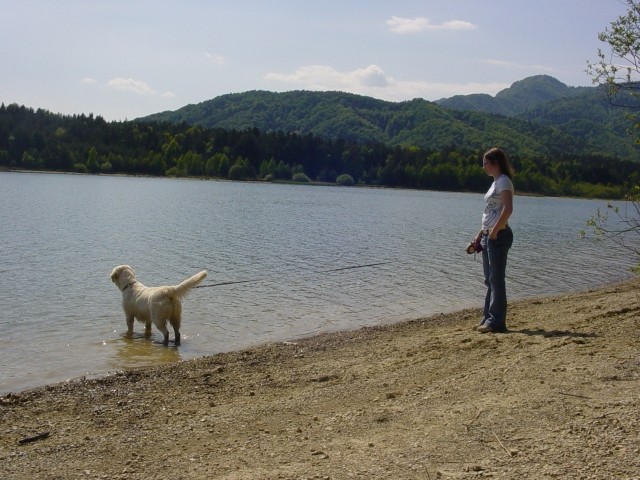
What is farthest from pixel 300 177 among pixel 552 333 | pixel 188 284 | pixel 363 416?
pixel 363 416

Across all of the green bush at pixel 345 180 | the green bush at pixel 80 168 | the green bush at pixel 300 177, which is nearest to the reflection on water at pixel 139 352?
the green bush at pixel 80 168

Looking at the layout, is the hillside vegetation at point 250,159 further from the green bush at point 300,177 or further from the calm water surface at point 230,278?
the calm water surface at point 230,278

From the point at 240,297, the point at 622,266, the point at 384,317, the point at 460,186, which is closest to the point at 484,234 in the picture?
the point at 384,317

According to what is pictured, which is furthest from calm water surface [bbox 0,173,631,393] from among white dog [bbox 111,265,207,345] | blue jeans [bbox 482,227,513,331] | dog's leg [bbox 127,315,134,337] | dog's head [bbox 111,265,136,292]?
blue jeans [bbox 482,227,513,331]

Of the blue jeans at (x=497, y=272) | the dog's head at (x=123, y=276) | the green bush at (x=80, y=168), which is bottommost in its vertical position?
the dog's head at (x=123, y=276)

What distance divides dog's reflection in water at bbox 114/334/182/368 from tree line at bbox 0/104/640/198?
133m

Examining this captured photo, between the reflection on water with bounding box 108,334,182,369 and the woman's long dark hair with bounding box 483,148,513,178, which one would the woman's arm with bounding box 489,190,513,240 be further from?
the reflection on water with bounding box 108,334,182,369

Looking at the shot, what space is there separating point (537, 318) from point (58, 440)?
8028 mm

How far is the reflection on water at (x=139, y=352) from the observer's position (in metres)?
10.1

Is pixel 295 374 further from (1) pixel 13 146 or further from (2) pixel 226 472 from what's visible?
(1) pixel 13 146

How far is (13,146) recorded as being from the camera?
13638 cm

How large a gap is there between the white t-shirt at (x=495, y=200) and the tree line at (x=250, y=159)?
446ft

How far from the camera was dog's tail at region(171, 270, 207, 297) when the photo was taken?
34.4ft

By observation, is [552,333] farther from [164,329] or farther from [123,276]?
[123,276]
